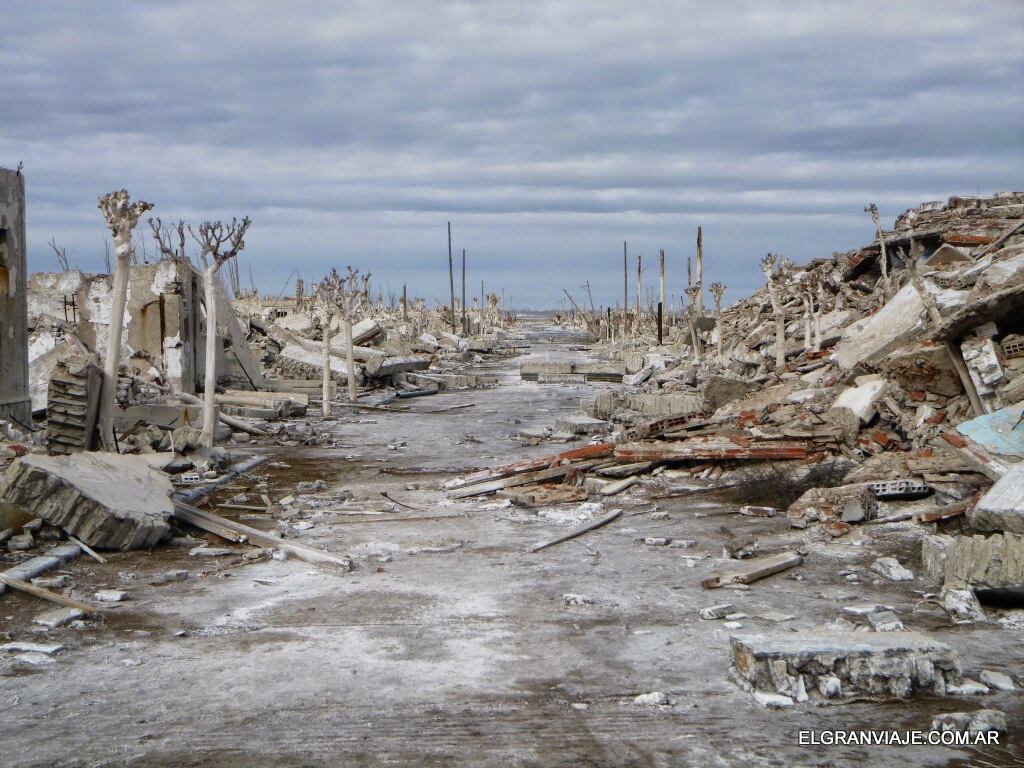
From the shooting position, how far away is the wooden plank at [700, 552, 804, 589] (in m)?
7.67

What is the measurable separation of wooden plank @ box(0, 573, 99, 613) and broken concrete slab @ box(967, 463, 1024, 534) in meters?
6.87

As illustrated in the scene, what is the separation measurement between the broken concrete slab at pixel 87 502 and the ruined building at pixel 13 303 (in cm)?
567

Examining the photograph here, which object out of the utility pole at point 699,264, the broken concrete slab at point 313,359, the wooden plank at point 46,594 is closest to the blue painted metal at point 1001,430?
the wooden plank at point 46,594

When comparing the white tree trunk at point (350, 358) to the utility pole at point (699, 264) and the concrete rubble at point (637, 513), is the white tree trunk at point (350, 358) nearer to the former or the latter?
the concrete rubble at point (637, 513)

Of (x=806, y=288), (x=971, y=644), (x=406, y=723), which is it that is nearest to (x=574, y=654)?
(x=406, y=723)

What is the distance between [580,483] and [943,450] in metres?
4.40

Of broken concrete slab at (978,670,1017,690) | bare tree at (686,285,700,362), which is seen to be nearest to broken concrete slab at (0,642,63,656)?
broken concrete slab at (978,670,1017,690)

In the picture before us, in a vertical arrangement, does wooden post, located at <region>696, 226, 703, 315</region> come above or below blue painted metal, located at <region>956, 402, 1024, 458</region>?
above

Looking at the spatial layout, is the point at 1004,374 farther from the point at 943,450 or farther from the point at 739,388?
the point at 739,388

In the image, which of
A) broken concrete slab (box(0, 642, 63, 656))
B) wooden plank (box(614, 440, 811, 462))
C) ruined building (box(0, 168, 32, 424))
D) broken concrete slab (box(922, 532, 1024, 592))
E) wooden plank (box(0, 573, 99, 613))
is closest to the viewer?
broken concrete slab (box(0, 642, 63, 656))

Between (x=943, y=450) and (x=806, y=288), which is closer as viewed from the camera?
(x=943, y=450)

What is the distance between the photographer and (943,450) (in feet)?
35.3

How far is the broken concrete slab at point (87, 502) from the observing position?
854 cm

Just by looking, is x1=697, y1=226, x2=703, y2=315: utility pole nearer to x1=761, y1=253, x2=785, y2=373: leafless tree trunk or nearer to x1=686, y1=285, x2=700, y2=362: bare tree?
x1=686, y1=285, x2=700, y2=362: bare tree
